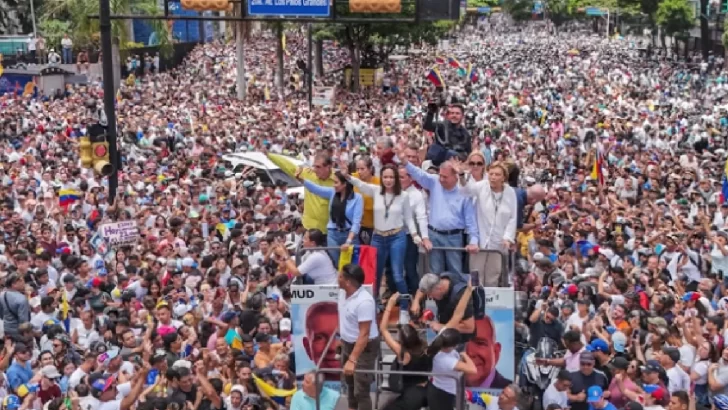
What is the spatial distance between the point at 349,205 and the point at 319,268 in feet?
2.02

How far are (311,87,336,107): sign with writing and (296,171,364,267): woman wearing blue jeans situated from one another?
2824 cm

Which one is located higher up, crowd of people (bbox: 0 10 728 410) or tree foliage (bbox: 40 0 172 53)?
tree foliage (bbox: 40 0 172 53)

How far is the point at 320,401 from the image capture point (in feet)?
26.6

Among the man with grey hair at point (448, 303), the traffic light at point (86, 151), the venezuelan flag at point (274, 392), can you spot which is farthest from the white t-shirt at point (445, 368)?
the traffic light at point (86, 151)

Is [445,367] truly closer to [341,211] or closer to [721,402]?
[341,211]

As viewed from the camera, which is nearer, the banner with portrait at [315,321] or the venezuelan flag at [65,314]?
the banner with portrait at [315,321]

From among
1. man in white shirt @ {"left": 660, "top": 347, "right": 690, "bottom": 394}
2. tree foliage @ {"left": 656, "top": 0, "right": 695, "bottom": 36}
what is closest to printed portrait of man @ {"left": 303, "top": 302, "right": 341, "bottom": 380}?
man in white shirt @ {"left": 660, "top": 347, "right": 690, "bottom": 394}

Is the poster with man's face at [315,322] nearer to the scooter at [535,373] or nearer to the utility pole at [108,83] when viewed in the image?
the scooter at [535,373]

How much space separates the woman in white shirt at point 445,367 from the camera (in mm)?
7684

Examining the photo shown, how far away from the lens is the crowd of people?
8.99 metres

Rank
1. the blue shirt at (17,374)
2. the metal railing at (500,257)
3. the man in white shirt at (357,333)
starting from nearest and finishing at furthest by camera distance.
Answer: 1. the man in white shirt at (357,333)
2. the metal railing at (500,257)
3. the blue shirt at (17,374)

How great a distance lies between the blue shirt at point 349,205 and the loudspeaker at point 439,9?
7.41 m

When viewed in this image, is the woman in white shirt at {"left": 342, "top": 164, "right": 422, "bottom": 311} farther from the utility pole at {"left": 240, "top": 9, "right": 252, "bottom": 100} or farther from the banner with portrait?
the utility pole at {"left": 240, "top": 9, "right": 252, "bottom": 100}

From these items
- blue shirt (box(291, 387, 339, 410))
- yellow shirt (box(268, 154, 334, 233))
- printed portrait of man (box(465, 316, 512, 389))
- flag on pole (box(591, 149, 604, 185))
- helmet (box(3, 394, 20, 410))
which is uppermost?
yellow shirt (box(268, 154, 334, 233))
